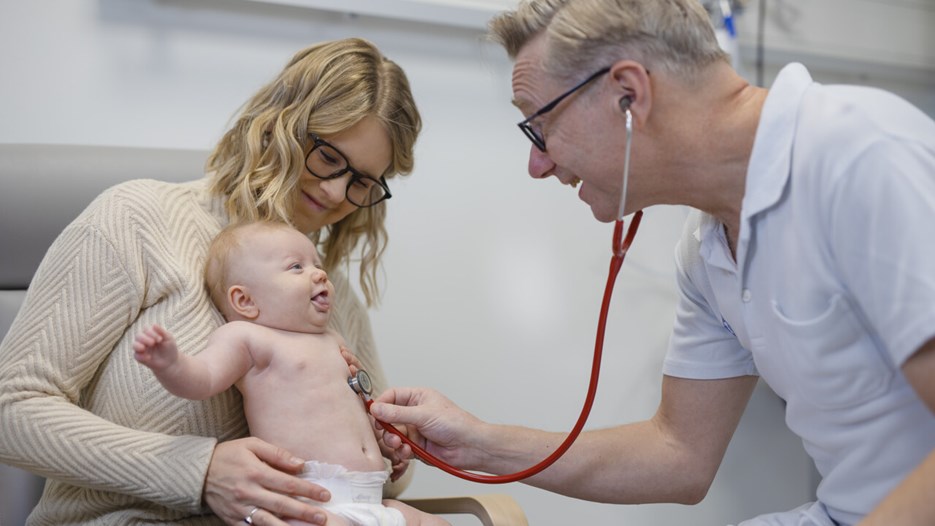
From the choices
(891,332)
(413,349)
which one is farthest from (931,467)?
(413,349)

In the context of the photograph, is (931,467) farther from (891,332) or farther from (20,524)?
(20,524)

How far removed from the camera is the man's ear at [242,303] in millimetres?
1446

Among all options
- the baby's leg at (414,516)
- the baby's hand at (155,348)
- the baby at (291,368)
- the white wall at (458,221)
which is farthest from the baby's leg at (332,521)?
the white wall at (458,221)

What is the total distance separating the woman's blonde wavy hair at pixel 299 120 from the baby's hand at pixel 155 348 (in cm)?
40

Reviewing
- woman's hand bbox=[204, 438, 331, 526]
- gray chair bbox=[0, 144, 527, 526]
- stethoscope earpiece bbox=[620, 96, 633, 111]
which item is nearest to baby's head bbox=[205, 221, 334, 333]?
woman's hand bbox=[204, 438, 331, 526]

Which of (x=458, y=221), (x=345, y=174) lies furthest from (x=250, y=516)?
(x=458, y=221)

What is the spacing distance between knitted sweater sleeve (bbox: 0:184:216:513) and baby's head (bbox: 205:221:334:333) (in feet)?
0.42

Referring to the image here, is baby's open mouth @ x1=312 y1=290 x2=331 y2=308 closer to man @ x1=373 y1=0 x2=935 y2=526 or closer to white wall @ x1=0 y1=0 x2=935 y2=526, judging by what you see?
man @ x1=373 y1=0 x2=935 y2=526

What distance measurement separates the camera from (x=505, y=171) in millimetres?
2387

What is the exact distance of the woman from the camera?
131 cm

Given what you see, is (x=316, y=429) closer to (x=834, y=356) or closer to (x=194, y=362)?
(x=194, y=362)

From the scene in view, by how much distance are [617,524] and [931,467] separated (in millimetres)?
1659

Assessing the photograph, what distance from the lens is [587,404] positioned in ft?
4.27

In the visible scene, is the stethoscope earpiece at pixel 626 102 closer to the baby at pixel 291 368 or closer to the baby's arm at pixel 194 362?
the baby at pixel 291 368
